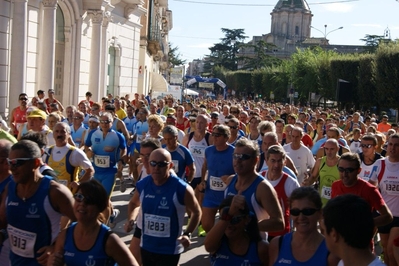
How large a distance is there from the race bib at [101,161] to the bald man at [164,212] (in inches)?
160

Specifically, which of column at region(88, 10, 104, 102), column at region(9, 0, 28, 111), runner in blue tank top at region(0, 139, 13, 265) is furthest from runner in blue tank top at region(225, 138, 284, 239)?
column at region(88, 10, 104, 102)

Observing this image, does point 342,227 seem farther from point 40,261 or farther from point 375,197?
point 375,197

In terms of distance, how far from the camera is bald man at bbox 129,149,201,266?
5258 mm

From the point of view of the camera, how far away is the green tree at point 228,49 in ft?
397

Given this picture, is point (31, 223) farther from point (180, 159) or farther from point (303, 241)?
point (180, 159)

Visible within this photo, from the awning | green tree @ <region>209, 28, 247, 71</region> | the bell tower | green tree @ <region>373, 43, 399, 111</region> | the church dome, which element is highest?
the church dome

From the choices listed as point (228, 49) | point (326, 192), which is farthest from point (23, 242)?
point (228, 49)

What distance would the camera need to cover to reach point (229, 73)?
112750 millimetres

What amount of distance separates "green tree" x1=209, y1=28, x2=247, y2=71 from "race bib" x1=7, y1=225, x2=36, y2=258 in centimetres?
11777

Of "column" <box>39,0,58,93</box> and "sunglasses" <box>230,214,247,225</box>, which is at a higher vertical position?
"column" <box>39,0,58,93</box>

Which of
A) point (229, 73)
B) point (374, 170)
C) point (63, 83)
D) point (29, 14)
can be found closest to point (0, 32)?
point (29, 14)

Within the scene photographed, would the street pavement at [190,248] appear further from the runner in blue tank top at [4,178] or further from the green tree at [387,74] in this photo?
the green tree at [387,74]

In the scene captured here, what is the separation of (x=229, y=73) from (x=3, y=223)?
357 ft

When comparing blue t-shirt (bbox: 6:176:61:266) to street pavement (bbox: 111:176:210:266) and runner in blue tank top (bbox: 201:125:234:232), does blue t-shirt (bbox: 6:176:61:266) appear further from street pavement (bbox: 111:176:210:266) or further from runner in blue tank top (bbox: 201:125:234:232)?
street pavement (bbox: 111:176:210:266)
